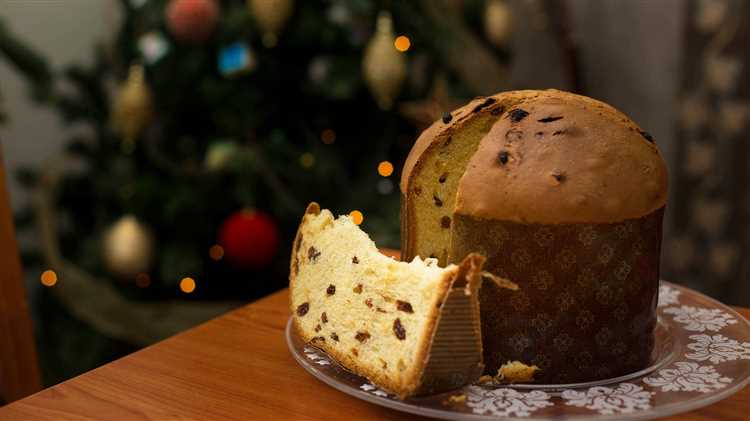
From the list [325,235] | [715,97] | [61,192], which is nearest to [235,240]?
[61,192]

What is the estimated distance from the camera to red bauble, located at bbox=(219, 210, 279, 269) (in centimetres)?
199

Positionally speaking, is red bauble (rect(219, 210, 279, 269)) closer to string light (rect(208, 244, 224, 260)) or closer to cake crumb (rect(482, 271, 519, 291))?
string light (rect(208, 244, 224, 260))

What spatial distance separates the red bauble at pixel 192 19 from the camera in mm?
1855

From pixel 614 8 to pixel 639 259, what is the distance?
2039 millimetres

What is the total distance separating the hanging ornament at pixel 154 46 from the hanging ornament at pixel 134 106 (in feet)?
0.16

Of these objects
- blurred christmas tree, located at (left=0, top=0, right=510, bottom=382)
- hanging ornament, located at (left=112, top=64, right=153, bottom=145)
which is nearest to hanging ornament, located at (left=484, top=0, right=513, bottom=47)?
blurred christmas tree, located at (left=0, top=0, right=510, bottom=382)

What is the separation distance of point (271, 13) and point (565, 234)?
1.16m

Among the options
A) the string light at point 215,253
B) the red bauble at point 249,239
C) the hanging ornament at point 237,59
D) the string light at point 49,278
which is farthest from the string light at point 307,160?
the string light at point 49,278

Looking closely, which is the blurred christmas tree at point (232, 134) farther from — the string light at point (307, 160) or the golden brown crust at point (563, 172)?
the golden brown crust at point (563, 172)

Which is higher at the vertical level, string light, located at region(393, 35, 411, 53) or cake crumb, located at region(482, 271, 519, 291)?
string light, located at region(393, 35, 411, 53)

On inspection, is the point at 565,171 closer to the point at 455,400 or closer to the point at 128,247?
the point at 455,400

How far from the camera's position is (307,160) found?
2.11 metres

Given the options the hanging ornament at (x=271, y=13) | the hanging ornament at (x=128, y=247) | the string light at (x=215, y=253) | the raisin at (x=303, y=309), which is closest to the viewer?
the raisin at (x=303, y=309)

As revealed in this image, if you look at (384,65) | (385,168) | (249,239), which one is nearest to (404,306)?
(384,65)
